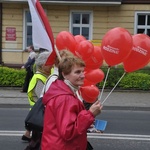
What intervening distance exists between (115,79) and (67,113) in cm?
1310

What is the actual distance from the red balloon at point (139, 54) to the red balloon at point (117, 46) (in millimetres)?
97

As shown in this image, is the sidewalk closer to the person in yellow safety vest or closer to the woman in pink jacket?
the person in yellow safety vest

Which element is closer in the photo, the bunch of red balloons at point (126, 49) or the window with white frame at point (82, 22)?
the bunch of red balloons at point (126, 49)

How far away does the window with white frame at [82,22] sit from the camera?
69.5ft

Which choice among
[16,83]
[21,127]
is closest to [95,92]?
[21,127]

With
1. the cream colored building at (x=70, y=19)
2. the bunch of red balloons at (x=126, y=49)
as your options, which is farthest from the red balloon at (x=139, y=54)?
the cream colored building at (x=70, y=19)

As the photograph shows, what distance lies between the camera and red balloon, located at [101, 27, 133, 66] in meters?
4.64

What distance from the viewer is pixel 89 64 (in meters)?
5.20

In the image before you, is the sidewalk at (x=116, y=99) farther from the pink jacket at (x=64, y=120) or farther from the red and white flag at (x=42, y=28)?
the pink jacket at (x=64, y=120)

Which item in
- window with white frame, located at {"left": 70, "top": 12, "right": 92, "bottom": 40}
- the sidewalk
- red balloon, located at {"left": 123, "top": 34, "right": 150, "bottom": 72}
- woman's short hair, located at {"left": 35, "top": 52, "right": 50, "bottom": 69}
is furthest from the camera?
window with white frame, located at {"left": 70, "top": 12, "right": 92, "bottom": 40}

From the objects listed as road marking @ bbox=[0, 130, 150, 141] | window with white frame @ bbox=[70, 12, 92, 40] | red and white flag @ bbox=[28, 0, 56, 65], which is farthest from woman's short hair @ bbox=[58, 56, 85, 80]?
window with white frame @ bbox=[70, 12, 92, 40]

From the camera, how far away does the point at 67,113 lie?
325 centimetres

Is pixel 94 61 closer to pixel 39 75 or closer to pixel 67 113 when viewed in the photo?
pixel 39 75

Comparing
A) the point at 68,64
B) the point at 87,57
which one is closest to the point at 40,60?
the point at 87,57
